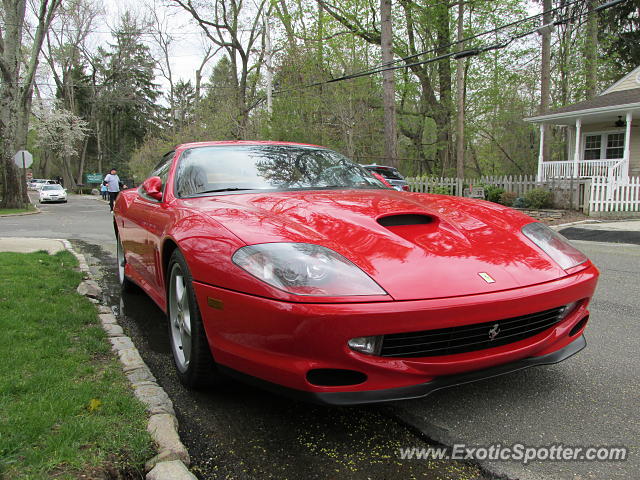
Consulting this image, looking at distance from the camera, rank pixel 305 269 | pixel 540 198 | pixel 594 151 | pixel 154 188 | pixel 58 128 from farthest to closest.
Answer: pixel 58 128 < pixel 594 151 < pixel 540 198 < pixel 154 188 < pixel 305 269

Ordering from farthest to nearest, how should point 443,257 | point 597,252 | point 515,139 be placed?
point 515,139 → point 597,252 → point 443,257

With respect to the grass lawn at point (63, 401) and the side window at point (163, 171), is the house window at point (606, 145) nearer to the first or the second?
the side window at point (163, 171)

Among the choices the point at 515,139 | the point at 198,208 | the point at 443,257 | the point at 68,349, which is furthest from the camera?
the point at 515,139

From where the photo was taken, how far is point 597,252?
25.6 feet

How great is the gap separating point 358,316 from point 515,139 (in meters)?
35.0

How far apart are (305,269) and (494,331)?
33.6 inches

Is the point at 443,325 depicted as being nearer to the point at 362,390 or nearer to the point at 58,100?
the point at 362,390

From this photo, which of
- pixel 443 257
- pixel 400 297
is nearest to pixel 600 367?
pixel 443 257

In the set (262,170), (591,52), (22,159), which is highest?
(591,52)

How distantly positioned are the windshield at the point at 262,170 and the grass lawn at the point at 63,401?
1.26 m

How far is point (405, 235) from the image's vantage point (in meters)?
2.44

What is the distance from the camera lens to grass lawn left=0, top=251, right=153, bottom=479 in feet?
6.23

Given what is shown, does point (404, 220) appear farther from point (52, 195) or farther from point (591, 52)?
point (52, 195)

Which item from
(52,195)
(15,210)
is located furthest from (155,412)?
(52,195)
